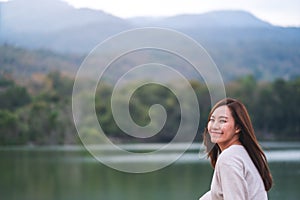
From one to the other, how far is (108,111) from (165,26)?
35.0 m

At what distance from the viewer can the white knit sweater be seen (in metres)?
1.21

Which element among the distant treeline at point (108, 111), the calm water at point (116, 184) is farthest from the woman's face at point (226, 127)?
the distant treeline at point (108, 111)

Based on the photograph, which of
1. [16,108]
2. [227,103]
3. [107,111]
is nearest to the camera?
[227,103]

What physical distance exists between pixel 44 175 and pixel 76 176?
795mm

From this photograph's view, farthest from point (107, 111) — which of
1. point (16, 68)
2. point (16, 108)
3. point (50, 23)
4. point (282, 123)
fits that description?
point (50, 23)

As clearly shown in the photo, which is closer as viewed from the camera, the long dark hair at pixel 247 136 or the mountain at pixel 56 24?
the long dark hair at pixel 247 136

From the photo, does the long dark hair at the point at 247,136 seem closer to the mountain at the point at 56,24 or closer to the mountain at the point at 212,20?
the mountain at the point at 56,24

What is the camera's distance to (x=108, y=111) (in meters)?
32.2

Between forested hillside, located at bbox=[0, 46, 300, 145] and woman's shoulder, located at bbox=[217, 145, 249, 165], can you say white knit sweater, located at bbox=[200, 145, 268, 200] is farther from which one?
forested hillside, located at bbox=[0, 46, 300, 145]

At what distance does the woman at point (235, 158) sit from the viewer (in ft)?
3.98

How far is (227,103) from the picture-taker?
1.30 m

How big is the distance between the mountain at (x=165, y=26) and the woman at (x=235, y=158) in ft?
169

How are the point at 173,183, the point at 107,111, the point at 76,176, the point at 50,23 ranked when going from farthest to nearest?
1. the point at 50,23
2. the point at 107,111
3. the point at 76,176
4. the point at 173,183

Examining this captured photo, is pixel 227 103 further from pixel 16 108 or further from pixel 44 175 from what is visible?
pixel 16 108
